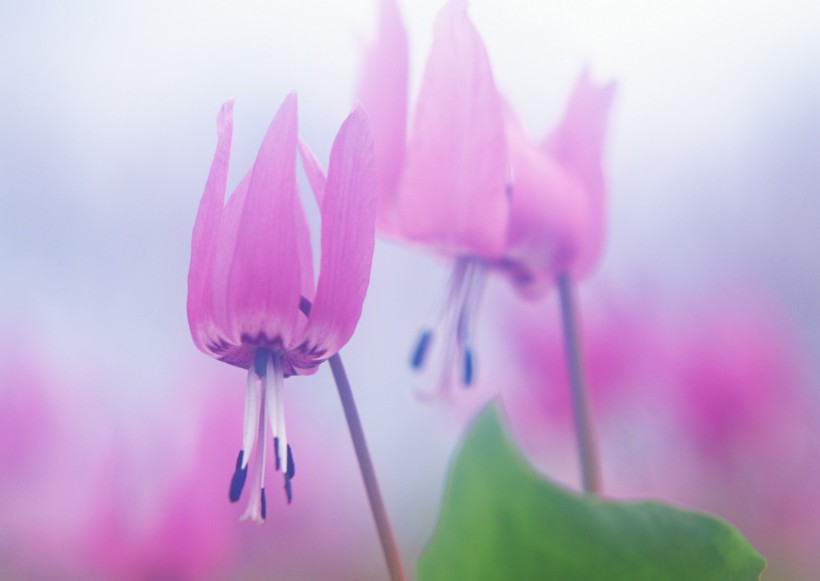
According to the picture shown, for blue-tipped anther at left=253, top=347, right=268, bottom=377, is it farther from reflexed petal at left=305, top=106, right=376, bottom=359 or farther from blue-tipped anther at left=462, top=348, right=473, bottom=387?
blue-tipped anther at left=462, top=348, right=473, bottom=387

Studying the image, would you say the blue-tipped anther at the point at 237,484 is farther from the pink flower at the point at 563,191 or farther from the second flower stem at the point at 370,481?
the pink flower at the point at 563,191

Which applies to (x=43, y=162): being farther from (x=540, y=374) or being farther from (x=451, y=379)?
(x=451, y=379)

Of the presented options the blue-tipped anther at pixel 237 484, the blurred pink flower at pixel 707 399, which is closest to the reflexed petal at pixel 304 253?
the blue-tipped anther at pixel 237 484

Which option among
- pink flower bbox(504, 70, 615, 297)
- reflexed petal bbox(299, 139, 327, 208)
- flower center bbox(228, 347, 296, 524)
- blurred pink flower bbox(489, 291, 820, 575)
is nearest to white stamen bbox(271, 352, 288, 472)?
flower center bbox(228, 347, 296, 524)

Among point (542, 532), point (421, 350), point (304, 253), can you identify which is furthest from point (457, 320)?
point (542, 532)

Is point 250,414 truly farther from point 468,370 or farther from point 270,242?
point 468,370
